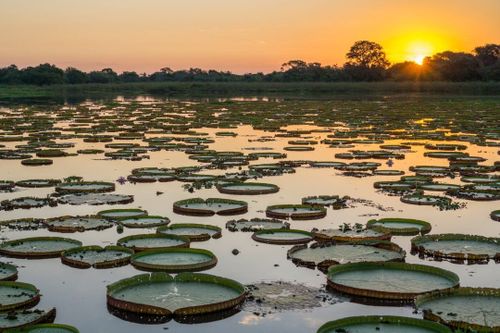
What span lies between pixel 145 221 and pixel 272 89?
80.0m

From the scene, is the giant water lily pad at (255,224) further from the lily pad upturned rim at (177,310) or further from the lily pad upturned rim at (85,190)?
the lily pad upturned rim at (85,190)

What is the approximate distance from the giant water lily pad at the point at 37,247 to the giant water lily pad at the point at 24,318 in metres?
2.13

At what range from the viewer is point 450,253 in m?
9.23

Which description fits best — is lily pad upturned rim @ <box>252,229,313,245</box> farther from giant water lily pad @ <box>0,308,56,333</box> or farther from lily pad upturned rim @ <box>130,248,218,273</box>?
giant water lily pad @ <box>0,308,56,333</box>

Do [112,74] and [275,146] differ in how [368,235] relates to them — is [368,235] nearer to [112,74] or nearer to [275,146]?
[275,146]

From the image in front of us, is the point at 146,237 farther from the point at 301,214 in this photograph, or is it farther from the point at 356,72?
the point at 356,72

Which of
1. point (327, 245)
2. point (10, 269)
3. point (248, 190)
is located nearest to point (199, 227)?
point (327, 245)

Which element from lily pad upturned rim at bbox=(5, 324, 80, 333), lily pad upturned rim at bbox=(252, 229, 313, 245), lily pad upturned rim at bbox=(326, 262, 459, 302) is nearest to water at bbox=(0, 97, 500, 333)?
lily pad upturned rim at bbox=(252, 229, 313, 245)

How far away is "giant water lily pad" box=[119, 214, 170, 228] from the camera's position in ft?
34.7

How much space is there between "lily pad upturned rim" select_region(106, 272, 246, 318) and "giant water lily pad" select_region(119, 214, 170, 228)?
2.81 m

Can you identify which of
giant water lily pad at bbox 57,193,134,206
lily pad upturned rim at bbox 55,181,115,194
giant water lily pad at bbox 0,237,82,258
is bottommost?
giant water lily pad at bbox 0,237,82,258

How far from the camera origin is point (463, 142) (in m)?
24.3

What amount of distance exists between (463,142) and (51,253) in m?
18.3

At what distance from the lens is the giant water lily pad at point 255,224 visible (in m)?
10.6
